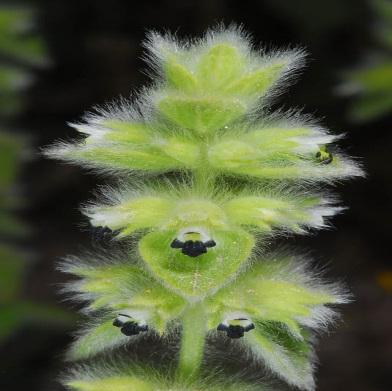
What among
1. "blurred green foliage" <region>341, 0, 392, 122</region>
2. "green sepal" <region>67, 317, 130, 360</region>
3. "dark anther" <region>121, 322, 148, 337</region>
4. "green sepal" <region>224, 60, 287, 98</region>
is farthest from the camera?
"blurred green foliage" <region>341, 0, 392, 122</region>

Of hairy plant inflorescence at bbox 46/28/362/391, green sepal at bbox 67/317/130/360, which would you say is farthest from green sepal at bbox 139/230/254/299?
green sepal at bbox 67/317/130/360

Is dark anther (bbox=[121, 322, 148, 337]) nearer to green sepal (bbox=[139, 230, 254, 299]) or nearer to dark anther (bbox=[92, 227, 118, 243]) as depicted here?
green sepal (bbox=[139, 230, 254, 299])

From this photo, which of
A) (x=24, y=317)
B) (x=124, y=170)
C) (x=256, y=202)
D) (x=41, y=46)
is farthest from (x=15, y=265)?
(x=256, y=202)

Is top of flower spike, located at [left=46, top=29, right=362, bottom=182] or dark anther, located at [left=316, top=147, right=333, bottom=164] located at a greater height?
top of flower spike, located at [left=46, top=29, right=362, bottom=182]

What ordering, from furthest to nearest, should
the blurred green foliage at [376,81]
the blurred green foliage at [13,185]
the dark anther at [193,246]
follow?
the blurred green foliage at [376,81] → the blurred green foliage at [13,185] → the dark anther at [193,246]

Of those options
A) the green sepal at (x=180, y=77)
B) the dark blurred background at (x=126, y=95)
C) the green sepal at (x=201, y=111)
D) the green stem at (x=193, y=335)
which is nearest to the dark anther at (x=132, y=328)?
the green stem at (x=193, y=335)

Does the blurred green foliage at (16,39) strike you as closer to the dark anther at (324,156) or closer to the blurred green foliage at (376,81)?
the blurred green foliage at (376,81)

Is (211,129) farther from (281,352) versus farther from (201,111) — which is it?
(281,352)
